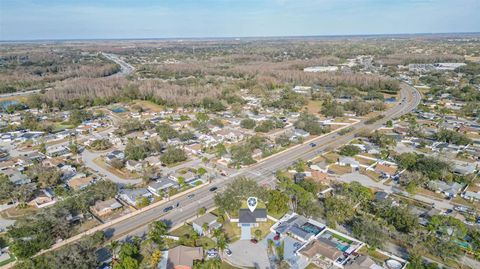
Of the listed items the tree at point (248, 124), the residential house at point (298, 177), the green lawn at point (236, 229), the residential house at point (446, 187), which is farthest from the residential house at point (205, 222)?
the tree at point (248, 124)

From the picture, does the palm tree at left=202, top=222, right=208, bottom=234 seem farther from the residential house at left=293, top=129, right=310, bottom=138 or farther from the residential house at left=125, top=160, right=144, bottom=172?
the residential house at left=293, top=129, right=310, bottom=138

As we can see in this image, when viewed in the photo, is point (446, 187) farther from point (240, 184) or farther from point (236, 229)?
point (236, 229)

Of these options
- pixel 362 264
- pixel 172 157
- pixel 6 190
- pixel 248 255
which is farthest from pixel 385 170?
pixel 6 190

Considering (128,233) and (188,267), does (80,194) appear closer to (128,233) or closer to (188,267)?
(128,233)

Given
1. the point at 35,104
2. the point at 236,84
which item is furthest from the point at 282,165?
the point at 35,104

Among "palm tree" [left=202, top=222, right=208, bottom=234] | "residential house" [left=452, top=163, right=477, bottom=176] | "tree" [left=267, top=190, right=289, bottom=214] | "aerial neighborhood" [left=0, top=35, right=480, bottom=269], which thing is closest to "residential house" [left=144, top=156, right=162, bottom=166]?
"aerial neighborhood" [left=0, top=35, right=480, bottom=269]
